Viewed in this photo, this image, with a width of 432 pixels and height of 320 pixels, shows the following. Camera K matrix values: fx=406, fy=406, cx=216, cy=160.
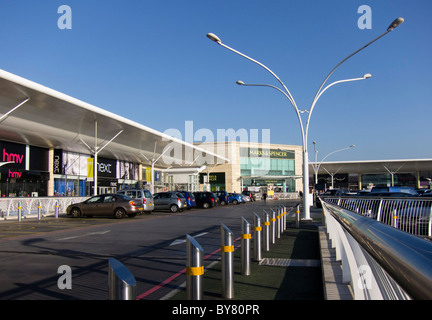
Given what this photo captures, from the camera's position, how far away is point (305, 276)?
766 cm

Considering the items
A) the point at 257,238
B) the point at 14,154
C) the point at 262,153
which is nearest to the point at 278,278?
the point at 257,238

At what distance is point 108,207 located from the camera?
2391 centimetres

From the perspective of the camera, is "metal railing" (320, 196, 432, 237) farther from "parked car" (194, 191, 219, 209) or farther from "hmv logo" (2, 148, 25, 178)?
"hmv logo" (2, 148, 25, 178)

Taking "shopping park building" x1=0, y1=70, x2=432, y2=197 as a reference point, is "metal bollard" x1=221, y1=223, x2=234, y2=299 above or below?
below

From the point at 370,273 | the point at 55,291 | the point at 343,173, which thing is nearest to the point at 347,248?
the point at 370,273

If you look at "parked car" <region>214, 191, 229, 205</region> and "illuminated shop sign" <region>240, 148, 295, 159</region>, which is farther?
"illuminated shop sign" <region>240, 148, 295, 159</region>

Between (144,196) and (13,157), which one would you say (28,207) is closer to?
(144,196)

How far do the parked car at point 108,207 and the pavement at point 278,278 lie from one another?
1388 cm

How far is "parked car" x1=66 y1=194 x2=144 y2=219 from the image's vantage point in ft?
78.0

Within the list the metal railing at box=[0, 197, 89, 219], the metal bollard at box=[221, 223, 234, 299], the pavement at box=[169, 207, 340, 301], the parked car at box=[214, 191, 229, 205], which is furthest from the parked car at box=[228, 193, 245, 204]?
the metal bollard at box=[221, 223, 234, 299]

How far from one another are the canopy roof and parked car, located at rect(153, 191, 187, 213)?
6.46 meters
